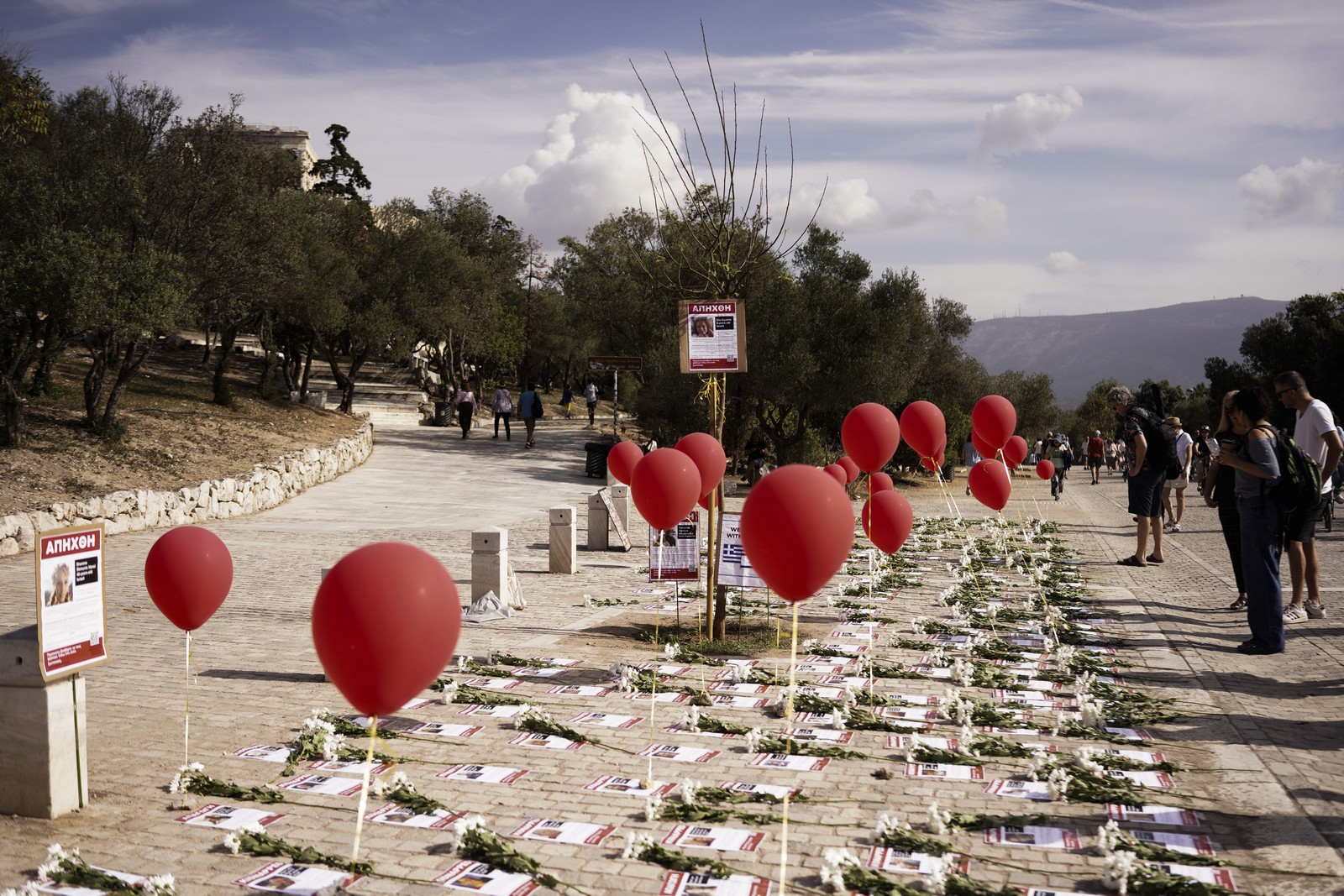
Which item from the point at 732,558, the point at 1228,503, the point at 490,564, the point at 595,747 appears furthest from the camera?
the point at 490,564

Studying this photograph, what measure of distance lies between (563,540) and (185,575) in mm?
7607

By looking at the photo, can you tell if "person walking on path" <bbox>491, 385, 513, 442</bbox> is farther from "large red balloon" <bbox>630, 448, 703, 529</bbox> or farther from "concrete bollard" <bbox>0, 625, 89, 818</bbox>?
"concrete bollard" <bbox>0, 625, 89, 818</bbox>

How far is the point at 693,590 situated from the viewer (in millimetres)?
12281

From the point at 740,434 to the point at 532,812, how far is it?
82.2 ft

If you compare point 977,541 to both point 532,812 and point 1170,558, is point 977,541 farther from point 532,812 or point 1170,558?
point 532,812

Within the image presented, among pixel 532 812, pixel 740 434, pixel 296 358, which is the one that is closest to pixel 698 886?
pixel 532 812

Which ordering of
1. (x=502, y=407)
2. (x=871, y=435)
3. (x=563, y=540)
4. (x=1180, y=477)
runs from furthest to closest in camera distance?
(x=502, y=407)
(x=1180, y=477)
(x=563, y=540)
(x=871, y=435)

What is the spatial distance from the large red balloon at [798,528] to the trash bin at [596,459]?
829 inches

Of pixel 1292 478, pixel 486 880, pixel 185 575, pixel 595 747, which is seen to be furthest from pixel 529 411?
pixel 486 880

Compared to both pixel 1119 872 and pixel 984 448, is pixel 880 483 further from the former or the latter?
pixel 1119 872

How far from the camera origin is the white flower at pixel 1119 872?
3.90 m

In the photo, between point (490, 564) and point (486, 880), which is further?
point (490, 564)

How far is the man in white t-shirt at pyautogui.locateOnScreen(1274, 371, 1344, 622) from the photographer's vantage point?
878 cm

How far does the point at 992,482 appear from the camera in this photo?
10.5 metres
